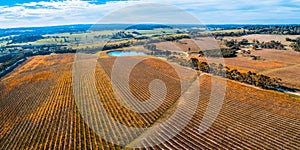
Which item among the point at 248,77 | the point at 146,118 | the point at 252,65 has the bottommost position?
the point at 146,118

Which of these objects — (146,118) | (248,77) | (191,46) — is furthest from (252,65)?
(191,46)

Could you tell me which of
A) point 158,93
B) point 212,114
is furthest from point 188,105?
point 158,93

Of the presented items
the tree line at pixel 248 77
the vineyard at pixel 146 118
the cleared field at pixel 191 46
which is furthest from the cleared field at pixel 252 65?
the cleared field at pixel 191 46

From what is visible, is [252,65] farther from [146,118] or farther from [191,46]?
[191,46]

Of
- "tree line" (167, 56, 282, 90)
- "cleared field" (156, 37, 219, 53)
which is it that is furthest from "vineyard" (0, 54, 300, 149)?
"cleared field" (156, 37, 219, 53)

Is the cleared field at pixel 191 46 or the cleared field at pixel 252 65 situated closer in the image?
the cleared field at pixel 252 65

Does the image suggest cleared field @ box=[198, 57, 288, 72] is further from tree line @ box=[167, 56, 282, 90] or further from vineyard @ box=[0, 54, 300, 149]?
vineyard @ box=[0, 54, 300, 149]

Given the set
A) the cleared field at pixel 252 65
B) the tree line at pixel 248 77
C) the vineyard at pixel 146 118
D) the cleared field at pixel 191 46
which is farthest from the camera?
the cleared field at pixel 191 46

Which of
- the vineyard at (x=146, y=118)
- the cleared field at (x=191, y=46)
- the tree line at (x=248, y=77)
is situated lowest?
the vineyard at (x=146, y=118)

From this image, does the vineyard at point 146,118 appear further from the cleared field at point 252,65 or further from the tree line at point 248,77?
the cleared field at point 252,65
